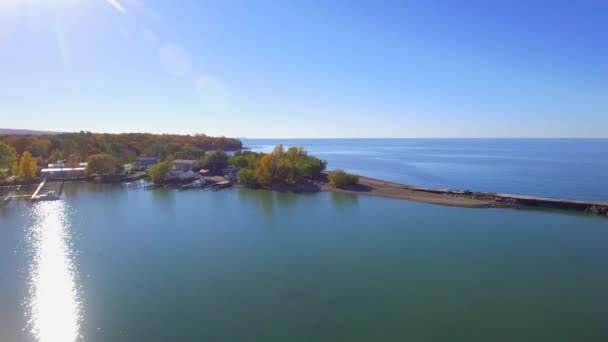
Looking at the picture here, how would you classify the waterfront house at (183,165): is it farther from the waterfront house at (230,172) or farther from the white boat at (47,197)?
the white boat at (47,197)

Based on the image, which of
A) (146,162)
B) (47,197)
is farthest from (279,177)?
(146,162)

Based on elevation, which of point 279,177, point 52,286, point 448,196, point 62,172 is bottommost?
point 52,286

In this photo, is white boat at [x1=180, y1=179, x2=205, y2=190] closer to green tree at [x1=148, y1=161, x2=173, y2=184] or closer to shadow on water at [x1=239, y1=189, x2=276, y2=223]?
green tree at [x1=148, y1=161, x2=173, y2=184]

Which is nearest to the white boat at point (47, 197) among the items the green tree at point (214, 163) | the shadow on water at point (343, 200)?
the green tree at point (214, 163)

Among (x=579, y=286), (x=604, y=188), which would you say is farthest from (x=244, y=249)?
(x=604, y=188)

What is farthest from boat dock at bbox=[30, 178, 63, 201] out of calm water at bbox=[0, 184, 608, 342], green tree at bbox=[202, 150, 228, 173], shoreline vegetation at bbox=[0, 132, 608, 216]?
green tree at bbox=[202, 150, 228, 173]

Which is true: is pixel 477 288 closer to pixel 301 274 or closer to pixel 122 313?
pixel 301 274

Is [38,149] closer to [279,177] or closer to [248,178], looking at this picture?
[248,178]
